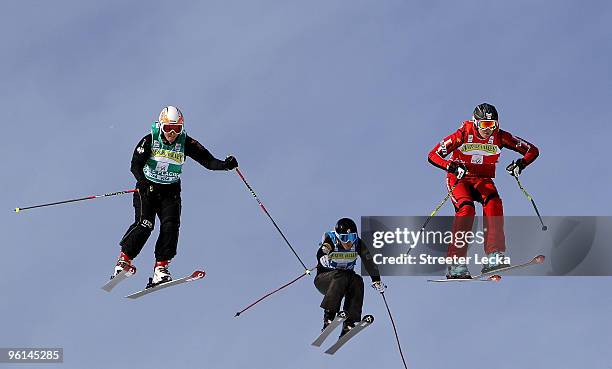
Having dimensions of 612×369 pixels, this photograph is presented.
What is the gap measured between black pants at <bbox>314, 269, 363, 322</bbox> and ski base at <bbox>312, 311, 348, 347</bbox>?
0.55ft

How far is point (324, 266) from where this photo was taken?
89.2ft

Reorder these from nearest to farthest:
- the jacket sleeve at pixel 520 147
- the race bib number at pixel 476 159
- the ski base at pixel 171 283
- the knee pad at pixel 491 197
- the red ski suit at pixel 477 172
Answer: the ski base at pixel 171 283, the red ski suit at pixel 477 172, the knee pad at pixel 491 197, the race bib number at pixel 476 159, the jacket sleeve at pixel 520 147

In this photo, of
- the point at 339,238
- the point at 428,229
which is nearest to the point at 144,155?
the point at 339,238

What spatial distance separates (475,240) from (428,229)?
1404mm

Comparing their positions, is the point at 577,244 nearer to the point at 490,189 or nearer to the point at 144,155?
the point at 490,189

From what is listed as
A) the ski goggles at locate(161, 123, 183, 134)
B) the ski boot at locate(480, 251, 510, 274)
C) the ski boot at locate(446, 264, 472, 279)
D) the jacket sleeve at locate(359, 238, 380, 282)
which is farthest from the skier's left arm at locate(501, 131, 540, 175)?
the ski goggles at locate(161, 123, 183, 134)

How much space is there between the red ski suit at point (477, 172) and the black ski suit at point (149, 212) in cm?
437

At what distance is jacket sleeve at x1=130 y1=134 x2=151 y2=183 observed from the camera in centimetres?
2648

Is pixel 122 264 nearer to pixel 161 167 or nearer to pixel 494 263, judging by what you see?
pixel 161 167

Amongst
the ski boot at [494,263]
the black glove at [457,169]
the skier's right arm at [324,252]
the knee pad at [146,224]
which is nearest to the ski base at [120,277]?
the knee pad at [146,224]

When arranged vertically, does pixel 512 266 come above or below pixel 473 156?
below

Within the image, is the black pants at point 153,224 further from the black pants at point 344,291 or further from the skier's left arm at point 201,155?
the black pants at point 344,291

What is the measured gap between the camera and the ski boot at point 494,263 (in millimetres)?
26839

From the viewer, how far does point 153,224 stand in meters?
26.6
